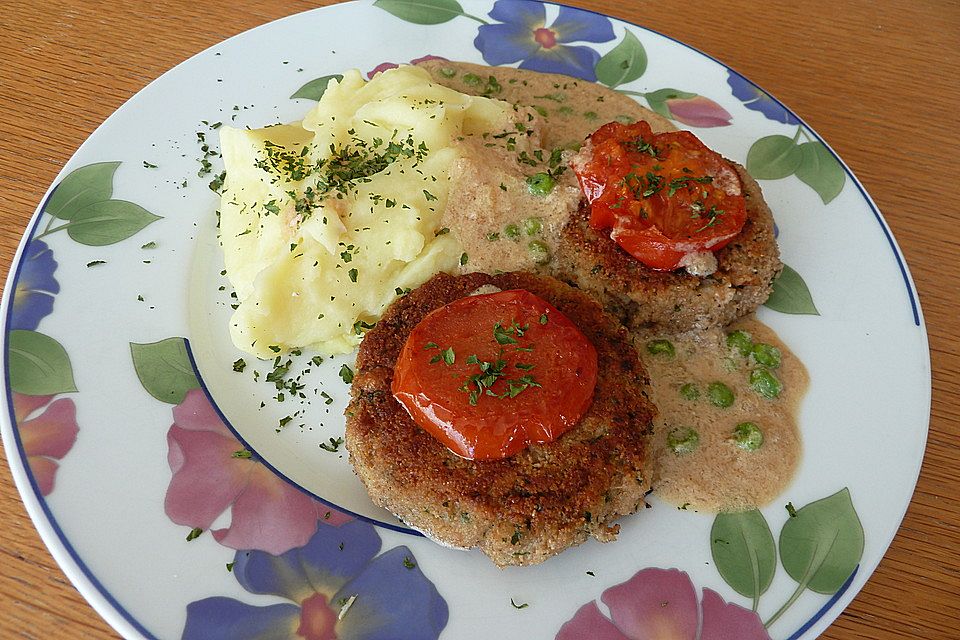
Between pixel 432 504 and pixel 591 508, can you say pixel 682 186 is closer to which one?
pixel 591 508

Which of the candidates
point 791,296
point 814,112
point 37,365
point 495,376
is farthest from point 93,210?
point 814,112

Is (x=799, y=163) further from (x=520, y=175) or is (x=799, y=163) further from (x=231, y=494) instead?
(x=231, y=494)

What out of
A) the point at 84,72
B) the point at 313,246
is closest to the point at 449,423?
the point at 313,246

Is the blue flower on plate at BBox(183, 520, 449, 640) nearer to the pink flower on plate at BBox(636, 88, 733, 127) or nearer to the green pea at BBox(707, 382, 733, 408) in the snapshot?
the green pea at BBox(707, 382, 733, 408)

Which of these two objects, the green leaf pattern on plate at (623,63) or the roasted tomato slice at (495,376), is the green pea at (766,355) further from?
the green leaf pattern on plate at (623,63)

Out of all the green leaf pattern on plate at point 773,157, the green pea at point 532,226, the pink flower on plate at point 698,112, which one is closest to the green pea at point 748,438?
the green pea at point 532,226

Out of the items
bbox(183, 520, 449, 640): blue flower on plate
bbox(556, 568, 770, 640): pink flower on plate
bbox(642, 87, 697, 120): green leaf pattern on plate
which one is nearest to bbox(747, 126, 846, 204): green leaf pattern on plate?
bbox(642, 87, 697, 120): green leaf pattern on plate
